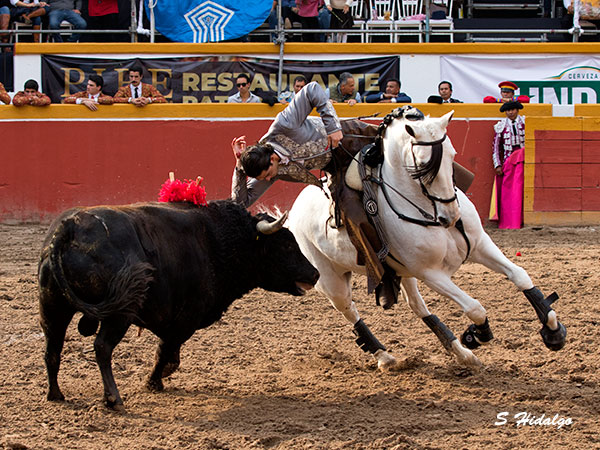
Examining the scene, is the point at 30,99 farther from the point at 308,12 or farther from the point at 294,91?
the point at 308,12

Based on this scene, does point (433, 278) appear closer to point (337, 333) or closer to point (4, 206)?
point (337, 333)

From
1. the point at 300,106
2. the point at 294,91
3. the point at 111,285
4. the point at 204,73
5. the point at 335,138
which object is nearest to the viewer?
the point at 111,285

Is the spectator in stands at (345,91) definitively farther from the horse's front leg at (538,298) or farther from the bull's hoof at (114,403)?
the bull's hoof at (114,403)

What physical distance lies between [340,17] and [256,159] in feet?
29.4

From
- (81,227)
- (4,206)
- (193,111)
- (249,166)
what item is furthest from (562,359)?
(4,206)

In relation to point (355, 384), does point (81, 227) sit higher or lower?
higher

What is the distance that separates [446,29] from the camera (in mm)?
14297

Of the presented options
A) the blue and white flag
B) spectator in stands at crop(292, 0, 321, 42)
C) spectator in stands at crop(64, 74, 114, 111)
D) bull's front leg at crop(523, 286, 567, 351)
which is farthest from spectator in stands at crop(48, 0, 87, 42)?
bull's front leg at crop(523, 286, 567, 351)

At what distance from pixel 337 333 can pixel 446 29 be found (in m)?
9.02

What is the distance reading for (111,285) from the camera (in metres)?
4.48

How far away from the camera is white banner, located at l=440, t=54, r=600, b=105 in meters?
13.0

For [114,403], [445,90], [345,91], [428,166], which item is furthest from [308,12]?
[114,403]

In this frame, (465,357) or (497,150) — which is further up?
(497,150)

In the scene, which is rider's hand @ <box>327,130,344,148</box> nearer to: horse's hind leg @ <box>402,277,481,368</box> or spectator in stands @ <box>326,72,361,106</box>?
horse's hind leg @ <box>402,277,481,368</box>
